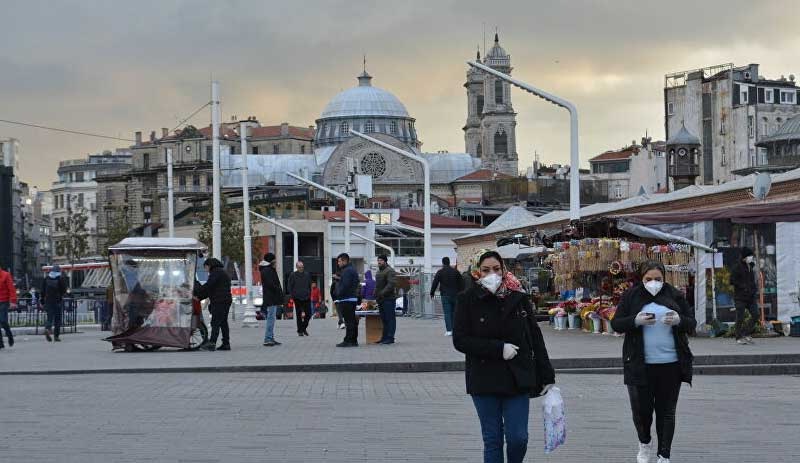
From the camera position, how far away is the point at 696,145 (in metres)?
85.4

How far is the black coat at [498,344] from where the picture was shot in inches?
358

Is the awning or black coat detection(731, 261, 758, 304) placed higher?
the awning

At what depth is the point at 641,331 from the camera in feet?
35.9

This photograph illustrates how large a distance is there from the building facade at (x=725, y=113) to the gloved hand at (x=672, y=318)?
97.0 meters

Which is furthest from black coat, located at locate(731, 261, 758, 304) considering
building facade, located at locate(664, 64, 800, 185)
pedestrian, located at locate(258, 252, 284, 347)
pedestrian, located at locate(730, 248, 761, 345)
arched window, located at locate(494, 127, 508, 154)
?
arched window, located at locate(494, 127, 508, 154)

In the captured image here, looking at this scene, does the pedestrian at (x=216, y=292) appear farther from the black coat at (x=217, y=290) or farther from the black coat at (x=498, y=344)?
the black coat at (x=498, y=344)

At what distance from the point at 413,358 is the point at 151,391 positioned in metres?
6.34

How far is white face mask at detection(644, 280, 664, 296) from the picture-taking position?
10961 mm

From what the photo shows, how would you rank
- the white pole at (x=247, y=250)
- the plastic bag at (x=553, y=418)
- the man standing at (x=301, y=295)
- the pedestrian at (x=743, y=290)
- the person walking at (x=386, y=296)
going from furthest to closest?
the white pole at (x=247, y=250) → the man standing at (x=301, y=295) → the person walking at (x=386, y=296) → the pedestrian at (x=743, y=290) → the plastic bag at (x=553, y=418)

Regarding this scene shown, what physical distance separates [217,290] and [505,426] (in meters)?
17.1

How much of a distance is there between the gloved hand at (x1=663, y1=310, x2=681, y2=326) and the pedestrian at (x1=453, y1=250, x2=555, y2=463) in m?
1.78

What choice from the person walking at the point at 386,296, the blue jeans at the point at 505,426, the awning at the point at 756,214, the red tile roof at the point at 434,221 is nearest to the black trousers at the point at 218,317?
the person walking at the point at 386,296

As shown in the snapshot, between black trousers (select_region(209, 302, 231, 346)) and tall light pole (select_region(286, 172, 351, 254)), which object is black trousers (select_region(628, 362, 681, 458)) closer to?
black trousers (select_region(209, 302, 231, 346))

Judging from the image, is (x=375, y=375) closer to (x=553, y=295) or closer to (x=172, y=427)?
(x=172, y=427)
